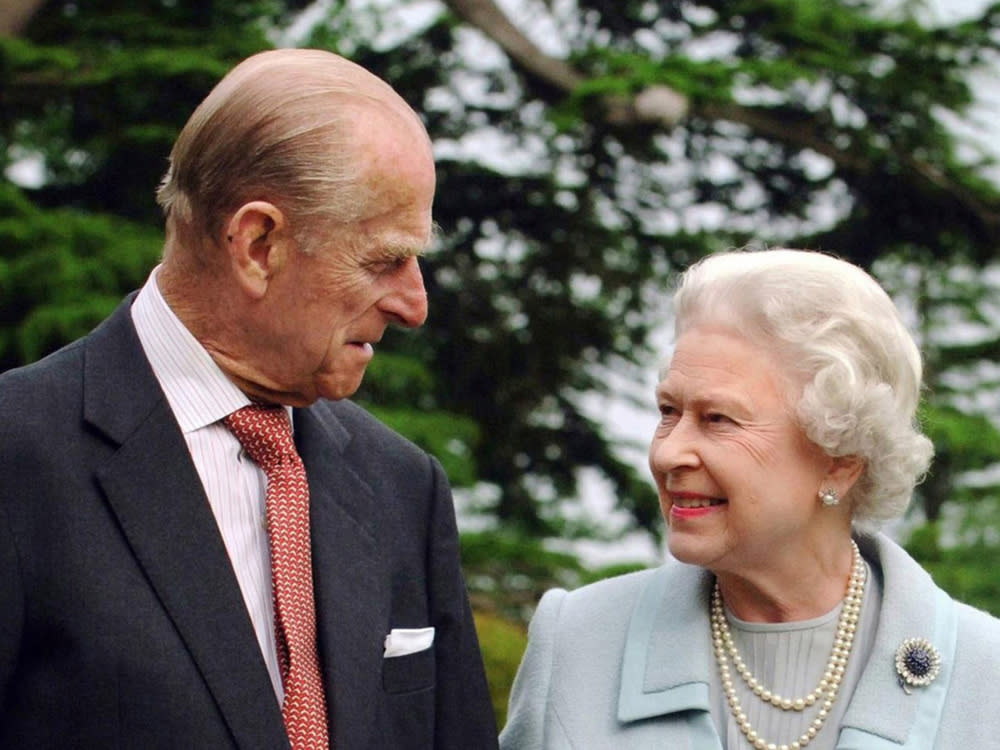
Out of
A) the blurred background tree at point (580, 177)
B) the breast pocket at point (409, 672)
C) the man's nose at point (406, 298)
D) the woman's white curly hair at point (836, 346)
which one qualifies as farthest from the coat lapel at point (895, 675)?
the blurred background tree at point (580, 177)

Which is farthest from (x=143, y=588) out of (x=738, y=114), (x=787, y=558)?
(x=738, y=114)

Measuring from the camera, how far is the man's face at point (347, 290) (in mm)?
2662

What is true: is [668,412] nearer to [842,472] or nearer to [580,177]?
[842,472]

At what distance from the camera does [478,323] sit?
789 centimetres

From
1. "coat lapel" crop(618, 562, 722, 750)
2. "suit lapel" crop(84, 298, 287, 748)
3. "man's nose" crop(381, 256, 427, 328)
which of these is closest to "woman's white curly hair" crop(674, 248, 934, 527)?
"coat lapel" crop(618, 562, 722, 750)

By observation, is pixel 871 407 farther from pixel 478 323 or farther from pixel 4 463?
pixel 478 323

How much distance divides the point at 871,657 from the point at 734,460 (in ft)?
1.42

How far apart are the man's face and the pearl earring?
82cm

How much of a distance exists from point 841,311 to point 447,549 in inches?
31.5

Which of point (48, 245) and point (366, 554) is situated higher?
point (366, 554)

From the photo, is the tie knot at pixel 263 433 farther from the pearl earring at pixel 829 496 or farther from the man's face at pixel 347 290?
the pearl earring at pixel 829 496

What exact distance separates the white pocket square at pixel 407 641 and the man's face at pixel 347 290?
1.40 ft

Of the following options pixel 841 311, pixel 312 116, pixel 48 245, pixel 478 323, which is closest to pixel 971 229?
pixel 478 323

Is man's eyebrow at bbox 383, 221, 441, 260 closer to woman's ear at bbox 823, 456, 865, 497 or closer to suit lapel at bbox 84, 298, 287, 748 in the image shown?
suit lapel at bbox 84, 298, 287, 748
